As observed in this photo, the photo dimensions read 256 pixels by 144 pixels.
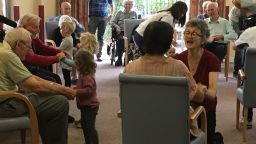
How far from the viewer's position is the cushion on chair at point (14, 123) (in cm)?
272

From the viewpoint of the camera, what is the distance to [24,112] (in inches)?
112

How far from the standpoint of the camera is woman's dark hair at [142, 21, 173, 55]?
2289mm

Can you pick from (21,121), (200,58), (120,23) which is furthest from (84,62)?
(120,23)

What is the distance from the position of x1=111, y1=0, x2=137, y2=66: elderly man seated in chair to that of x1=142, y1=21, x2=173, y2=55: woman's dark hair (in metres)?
5.31

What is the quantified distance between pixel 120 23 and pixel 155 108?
5.76m

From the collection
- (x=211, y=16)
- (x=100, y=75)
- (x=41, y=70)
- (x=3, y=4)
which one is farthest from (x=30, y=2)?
(x=41, y=70)

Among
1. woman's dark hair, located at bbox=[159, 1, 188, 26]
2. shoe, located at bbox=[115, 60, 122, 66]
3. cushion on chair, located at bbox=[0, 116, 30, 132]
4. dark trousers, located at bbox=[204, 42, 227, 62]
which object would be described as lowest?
shoe, located at bbox=[115, 60, 122, 66]

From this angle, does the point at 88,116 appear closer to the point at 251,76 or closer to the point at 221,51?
the point at 251,76

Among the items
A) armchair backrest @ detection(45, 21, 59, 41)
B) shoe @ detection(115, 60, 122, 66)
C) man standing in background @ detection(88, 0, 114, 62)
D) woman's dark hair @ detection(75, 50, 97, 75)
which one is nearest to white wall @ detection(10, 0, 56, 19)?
man standing in background @ detection(88, 0, 114, 62)

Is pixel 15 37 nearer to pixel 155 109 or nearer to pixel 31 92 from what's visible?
pixel 31 92

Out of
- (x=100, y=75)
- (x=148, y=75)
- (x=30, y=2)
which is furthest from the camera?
(x=30, y=2)

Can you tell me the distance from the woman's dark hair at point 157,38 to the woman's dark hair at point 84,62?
0.96 meters

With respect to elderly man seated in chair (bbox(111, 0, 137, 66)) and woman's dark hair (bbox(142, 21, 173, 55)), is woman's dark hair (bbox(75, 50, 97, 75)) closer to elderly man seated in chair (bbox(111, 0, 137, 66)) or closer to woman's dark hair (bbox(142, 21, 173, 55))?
woman's dark hair (bbox(142, 21, 173, 55))

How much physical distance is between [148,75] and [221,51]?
4153 mm
